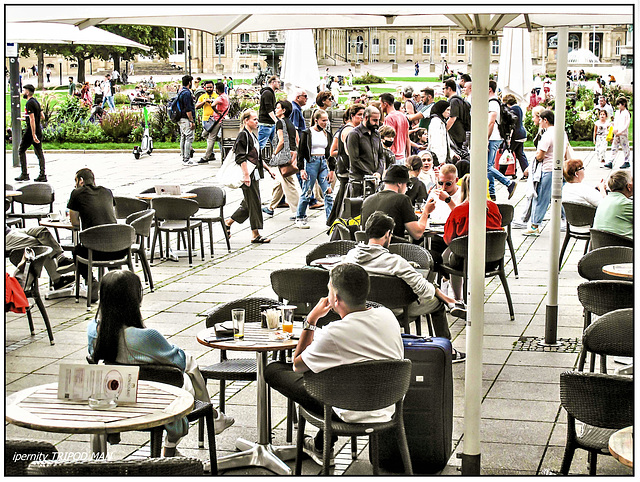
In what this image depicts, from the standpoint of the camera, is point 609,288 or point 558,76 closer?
point 609,288

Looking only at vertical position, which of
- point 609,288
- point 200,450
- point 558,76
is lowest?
point 200,450

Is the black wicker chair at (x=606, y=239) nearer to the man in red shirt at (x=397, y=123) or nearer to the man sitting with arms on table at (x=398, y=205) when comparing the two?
the man sitting with arms on table at (x=398, y=205)

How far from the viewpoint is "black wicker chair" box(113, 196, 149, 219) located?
11.0 meters

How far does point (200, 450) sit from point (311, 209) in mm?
9558

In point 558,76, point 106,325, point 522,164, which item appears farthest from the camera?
point 522,164

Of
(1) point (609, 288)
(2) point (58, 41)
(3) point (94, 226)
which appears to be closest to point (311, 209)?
(2) point (58, 41)

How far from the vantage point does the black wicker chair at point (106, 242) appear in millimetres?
9352

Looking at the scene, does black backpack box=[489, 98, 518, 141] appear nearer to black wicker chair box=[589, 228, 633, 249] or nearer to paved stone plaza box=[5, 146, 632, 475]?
paved stone plaza box=[5, 146, 632, 475]

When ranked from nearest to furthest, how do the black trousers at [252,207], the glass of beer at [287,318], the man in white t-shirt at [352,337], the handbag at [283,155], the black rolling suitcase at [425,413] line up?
the man in white t-shirt at [352,337]
the black rolling suitcase at [425,413]
the glass of beer at [287,318]
the black trousers at [252,207]
the handbag at [283,155]

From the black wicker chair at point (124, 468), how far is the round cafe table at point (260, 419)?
1616 mm

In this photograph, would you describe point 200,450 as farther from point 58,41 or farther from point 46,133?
point 46,133

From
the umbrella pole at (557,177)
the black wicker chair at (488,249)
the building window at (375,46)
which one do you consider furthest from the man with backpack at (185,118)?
the building window at (375,46)

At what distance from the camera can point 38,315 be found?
923 cm

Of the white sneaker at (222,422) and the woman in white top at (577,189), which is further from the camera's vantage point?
the woman in white top at (577,189)
